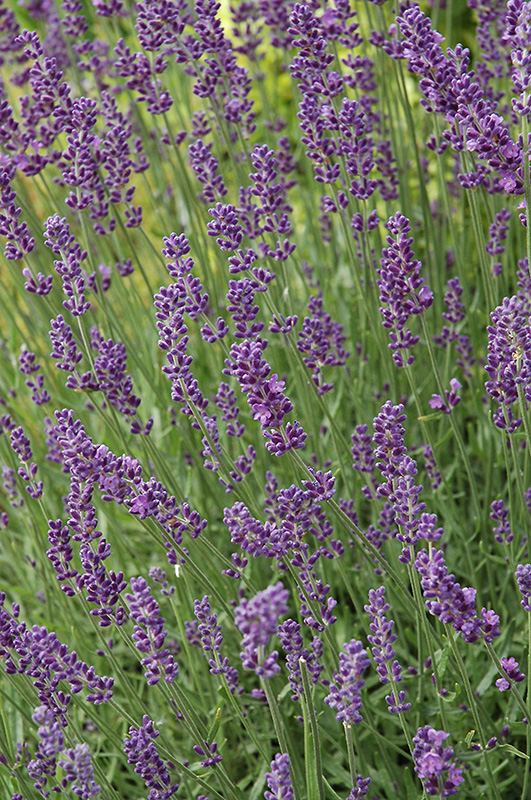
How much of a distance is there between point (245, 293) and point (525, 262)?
1130 millimetres

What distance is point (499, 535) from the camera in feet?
8.06

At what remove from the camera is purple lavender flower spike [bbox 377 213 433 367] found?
1.98 meters

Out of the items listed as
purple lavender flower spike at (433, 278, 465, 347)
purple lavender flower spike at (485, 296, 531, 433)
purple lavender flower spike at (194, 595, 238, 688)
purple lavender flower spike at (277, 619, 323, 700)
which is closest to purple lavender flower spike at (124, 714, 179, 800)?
purple lavender flower spike at (194, 595, 238, 688)

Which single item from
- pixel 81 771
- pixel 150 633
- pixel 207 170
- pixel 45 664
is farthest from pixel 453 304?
pixel 81 771

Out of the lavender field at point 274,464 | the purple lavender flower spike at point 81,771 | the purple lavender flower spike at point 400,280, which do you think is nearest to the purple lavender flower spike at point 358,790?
the lavender field at point 274,464

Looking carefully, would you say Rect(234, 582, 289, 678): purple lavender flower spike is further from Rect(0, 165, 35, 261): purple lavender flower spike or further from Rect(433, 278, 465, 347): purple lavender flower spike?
Rect(433, 278, 465, 347): purple lavender flower spike

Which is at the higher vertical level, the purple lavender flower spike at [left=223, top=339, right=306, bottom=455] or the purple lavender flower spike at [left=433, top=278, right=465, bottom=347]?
the purple lavender flower spike at [left=223, top=339, right=306, bottom=455]

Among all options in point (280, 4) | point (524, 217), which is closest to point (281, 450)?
point (524, 217)

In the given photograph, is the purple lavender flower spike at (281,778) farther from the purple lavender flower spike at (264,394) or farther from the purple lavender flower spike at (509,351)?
the purple lavender flower spike at (509,351)

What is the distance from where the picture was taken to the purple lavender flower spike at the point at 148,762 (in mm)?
1756

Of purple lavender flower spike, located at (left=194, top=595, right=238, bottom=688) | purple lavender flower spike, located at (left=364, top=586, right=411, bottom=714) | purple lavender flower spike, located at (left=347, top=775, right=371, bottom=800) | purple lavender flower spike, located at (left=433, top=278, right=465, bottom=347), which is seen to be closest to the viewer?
purple lavender flower spike, located at (left=364, top=586, right=411, bottom=714)

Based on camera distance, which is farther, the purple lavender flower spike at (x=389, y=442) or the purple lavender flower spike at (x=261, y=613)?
the purple lavender flower spike at (x=389, y=442)

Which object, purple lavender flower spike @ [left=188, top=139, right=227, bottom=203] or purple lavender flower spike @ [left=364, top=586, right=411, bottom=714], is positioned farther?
purple lavender flower spike @ [left=188, top=139, right=227, bottom=203]

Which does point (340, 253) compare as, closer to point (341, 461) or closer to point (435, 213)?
point (435, 213)
